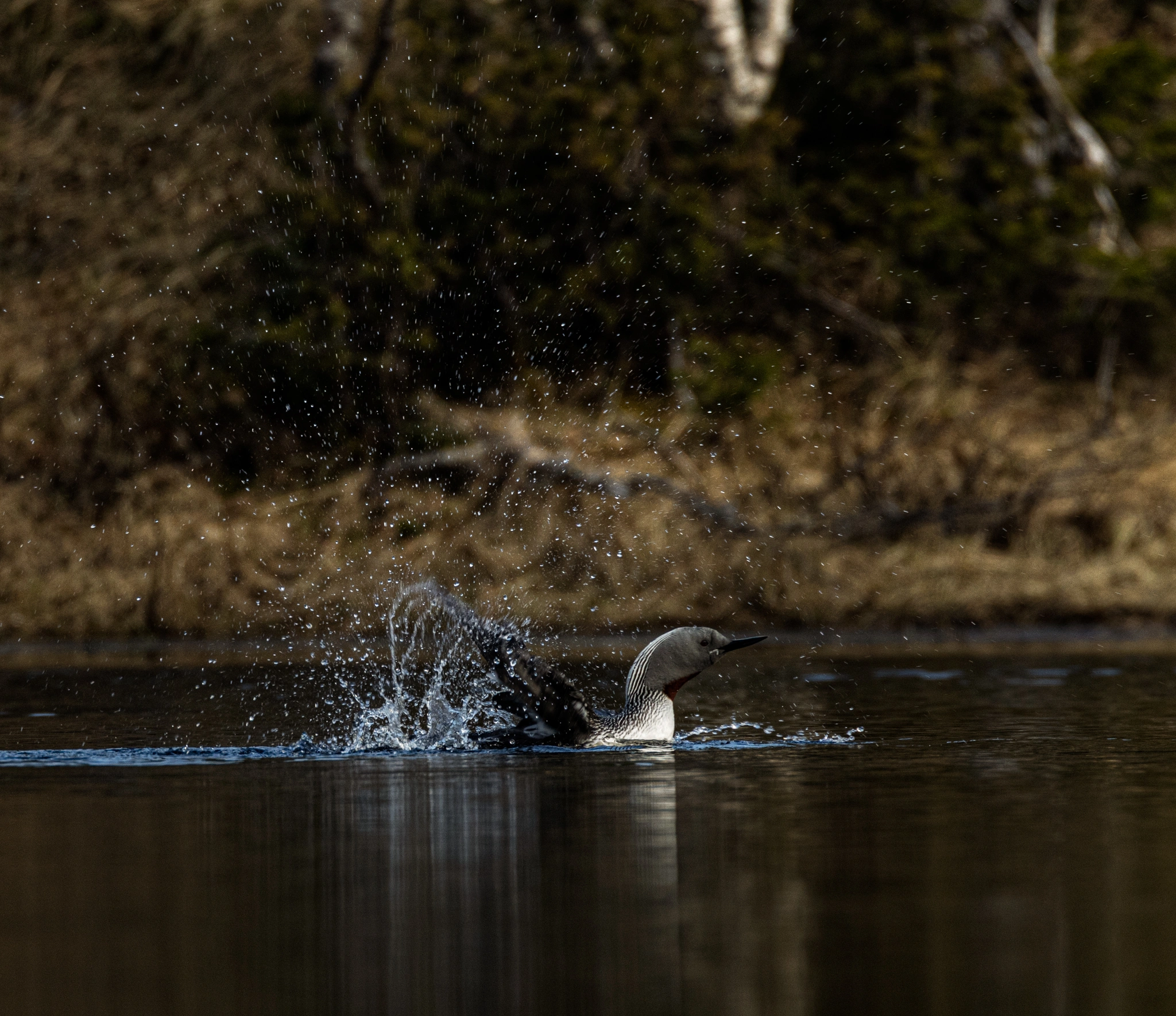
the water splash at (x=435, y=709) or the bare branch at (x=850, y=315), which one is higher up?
the bare branch at (x=850, y=315)

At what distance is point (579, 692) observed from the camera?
30.7ft

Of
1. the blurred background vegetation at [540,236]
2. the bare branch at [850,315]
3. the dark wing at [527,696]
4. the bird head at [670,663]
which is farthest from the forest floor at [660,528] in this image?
the bird head at [670,663]

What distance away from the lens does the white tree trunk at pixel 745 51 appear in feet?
73.7

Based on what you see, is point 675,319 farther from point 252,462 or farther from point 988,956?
point 988,956

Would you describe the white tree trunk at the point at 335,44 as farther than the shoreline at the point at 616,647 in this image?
Yes

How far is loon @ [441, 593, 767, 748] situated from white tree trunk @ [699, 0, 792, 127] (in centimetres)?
1387

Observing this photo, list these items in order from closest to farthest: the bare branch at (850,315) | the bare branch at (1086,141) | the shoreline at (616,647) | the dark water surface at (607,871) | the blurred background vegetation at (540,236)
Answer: the dark water surface at (607,871) < the shoreline at (616,647) < the blurred background vegetation at (540,236) < the bare branch at (850,315) < the bare branch at (1086,141)

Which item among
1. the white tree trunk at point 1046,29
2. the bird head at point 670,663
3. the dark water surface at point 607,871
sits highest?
the white tree trunk at point 1046,29

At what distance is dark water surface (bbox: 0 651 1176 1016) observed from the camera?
181 inches

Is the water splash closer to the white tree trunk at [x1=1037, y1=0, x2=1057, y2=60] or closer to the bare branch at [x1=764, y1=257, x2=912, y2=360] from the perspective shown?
the bare branch at [x1=764, y1=257, x2=912, y2=360]

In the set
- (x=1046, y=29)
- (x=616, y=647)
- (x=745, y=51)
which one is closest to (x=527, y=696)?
(x=616, y=647)

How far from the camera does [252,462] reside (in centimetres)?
2091

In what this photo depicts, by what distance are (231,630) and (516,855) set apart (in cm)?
1213

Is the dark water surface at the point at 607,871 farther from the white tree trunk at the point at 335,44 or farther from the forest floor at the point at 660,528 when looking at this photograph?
the white tree trunk at the point at 335,44
